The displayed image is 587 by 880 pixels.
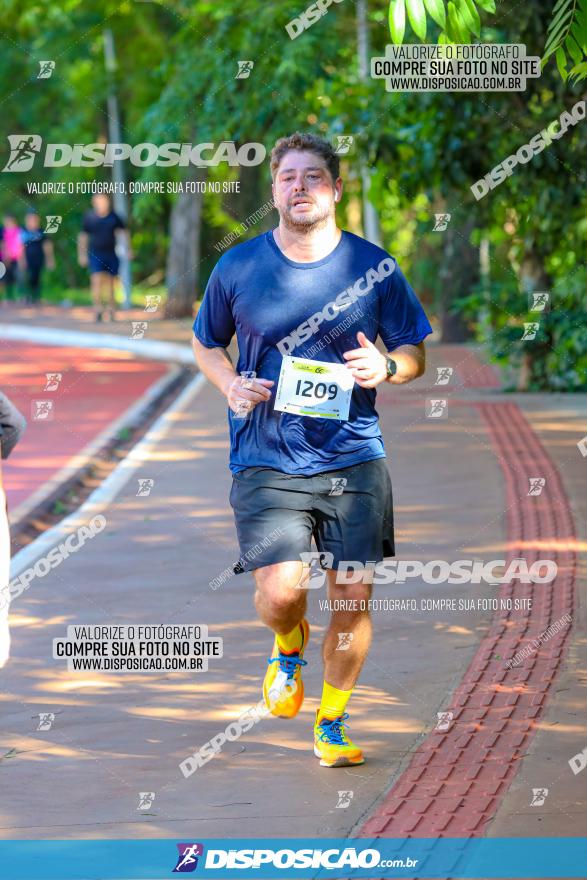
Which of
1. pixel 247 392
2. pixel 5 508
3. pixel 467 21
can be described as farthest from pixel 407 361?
pixel 5 508

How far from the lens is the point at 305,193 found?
219 inches

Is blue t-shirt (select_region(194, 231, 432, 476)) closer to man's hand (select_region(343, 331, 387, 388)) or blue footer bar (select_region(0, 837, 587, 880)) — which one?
man's hand (select_region(343, 331, 387, 388))

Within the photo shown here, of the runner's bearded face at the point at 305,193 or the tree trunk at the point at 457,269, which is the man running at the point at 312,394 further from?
the tree trunk at the point at 457,269

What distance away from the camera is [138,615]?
26.1 ft

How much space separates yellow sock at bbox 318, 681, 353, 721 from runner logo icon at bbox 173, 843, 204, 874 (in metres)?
0.99

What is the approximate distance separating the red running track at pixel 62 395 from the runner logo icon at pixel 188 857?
22.2ft

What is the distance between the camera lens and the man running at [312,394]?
554cm

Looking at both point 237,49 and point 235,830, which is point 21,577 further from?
point 237,49

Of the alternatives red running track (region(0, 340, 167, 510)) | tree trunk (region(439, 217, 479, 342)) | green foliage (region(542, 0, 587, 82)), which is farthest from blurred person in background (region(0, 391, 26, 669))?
tree trunk (region(439, 217, 479, 342))

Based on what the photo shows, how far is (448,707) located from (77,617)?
2.34 metres

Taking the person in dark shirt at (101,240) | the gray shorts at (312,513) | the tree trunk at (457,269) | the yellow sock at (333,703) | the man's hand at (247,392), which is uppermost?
the person in dark shirt at (101,240)

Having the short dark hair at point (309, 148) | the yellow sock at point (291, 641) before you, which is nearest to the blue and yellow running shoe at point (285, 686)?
the yellow sock at point (291, 641)

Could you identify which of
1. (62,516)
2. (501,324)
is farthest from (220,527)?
(501,324)

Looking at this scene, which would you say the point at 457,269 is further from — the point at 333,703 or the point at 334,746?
the point at 334,746
